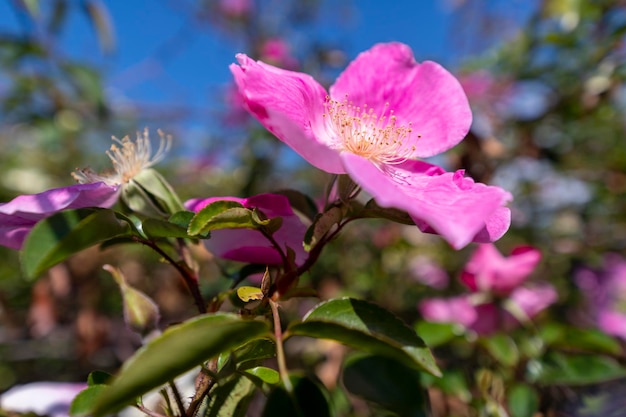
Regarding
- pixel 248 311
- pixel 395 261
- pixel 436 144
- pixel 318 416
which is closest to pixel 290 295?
pixel 248 311

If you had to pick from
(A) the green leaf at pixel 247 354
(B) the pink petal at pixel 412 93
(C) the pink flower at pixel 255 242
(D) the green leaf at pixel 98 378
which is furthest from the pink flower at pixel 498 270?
(D) the green leaf at pixel 98 378

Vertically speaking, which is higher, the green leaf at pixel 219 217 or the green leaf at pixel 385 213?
the green leaf at pixel 219 217

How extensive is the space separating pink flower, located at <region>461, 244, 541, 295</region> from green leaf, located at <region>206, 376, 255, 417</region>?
2.34ft

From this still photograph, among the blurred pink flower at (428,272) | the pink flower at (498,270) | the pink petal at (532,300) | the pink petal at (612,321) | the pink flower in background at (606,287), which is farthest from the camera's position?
the blurred pink flower at (428,272)

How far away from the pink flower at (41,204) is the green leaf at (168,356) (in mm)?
225

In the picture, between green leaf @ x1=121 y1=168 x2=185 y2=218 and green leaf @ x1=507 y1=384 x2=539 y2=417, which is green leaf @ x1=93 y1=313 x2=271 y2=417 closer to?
green leaf @ x1=121 y1=168 x2=185 y2=218

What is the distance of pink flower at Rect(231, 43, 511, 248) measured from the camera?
Result: 1.76ft

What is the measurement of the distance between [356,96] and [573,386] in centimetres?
79

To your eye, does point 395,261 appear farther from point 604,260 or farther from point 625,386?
point 625,386

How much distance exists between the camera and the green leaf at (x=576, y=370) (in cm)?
86

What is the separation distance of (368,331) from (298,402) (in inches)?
3.5

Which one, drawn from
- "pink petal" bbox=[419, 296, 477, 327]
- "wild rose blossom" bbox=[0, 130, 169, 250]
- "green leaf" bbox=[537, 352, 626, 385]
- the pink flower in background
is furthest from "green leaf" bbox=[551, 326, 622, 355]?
the pink flower in background

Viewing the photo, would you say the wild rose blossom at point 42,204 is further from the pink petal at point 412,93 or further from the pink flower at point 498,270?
the pink flower at point 498,270

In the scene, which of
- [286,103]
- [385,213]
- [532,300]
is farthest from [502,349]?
[286,103]
